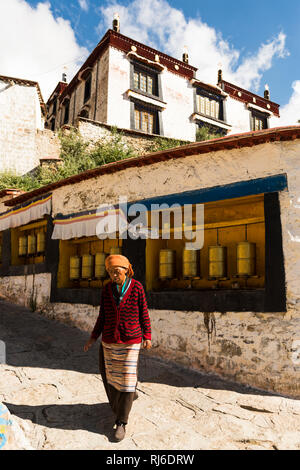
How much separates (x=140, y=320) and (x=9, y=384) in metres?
2.30

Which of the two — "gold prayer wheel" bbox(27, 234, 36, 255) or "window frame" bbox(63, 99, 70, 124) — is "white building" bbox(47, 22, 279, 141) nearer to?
"window frame" bbox(63, 99, 70, 124)

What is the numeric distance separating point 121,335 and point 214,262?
2665 millimetres

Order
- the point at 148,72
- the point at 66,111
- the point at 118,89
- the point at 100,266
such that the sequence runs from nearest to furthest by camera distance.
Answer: the point at 100,266, the point at 118,89, the point at 148,72, the point at 66,111

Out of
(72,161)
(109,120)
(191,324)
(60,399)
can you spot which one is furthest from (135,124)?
(60,399)

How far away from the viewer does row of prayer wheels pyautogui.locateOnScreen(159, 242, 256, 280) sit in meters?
5.39

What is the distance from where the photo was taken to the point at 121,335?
344cm

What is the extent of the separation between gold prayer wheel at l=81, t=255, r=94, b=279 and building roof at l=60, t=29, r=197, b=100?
14.9m

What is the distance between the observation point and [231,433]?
138 inches

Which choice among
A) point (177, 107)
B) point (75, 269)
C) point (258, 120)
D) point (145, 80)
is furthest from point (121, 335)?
point (258, 120)

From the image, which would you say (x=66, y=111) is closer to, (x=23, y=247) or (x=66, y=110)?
(x=66, y=110)

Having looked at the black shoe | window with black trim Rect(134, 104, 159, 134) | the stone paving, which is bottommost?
the stone paving

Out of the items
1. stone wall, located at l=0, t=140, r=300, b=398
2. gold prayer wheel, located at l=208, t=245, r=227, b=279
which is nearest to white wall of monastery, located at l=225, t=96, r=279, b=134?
stone wall, located at l=0, t=140, r=300, b=398

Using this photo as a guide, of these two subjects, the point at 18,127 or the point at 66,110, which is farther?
the point at 66,110

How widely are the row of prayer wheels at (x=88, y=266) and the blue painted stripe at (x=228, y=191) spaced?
1608 millimetres
